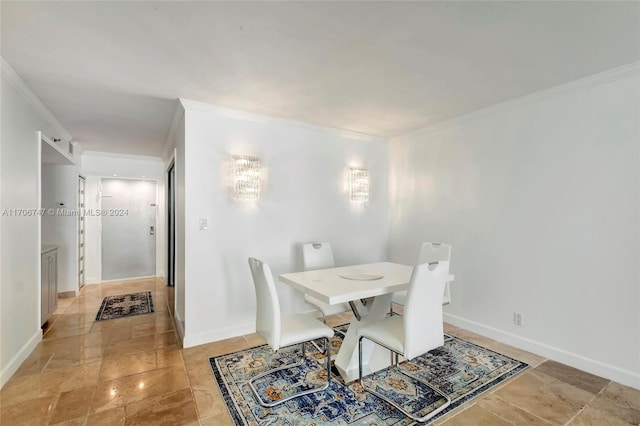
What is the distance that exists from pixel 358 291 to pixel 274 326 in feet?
2.04

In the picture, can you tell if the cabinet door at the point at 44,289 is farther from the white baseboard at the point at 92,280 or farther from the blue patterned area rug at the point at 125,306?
the white baseboard at the point at 92,280

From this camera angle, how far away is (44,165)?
185 inches

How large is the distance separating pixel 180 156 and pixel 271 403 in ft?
8.61

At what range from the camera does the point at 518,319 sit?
3.00m

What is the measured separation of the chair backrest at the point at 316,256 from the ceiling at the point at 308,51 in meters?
1.52

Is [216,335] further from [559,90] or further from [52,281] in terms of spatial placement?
[559,90]

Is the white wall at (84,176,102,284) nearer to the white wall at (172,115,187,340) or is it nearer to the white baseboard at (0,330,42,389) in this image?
the white baseboard at (0,330,42,389)

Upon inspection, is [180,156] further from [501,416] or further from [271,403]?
[501,416]

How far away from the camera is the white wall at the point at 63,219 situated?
4.66 meters

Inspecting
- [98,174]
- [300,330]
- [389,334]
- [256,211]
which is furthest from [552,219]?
[98,174]

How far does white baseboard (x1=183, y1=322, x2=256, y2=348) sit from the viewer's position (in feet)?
9.87

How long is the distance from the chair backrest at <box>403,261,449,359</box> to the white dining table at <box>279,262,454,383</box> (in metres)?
0.30

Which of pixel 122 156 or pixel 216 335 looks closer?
pixel 216 335

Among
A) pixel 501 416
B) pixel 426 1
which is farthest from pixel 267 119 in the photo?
pixel 501 416
